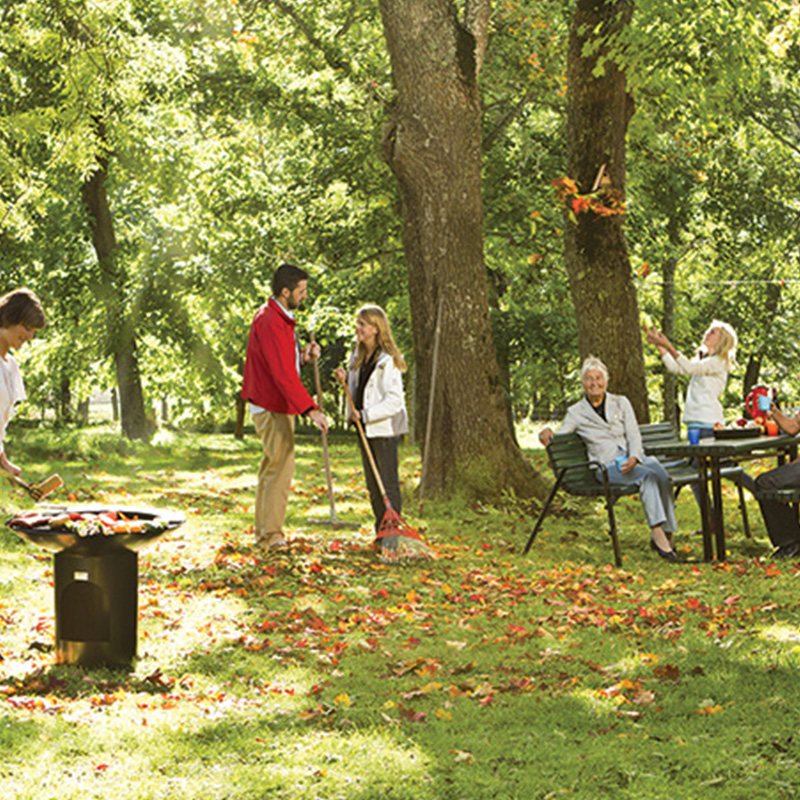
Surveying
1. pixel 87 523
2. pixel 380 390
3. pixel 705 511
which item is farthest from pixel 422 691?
pixel 705 511

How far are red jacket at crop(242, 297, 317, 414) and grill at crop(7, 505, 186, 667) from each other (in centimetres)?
299

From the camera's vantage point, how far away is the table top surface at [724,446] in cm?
968

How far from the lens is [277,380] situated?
30.1ft

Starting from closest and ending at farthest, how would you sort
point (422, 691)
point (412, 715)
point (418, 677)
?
point (412, 715), point (422, 691), point (418, 677)

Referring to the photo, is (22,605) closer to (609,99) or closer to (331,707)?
(331,707)

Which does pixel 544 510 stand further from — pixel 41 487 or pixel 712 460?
pixel 41 487

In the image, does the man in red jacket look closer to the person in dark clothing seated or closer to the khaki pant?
the khaki pant

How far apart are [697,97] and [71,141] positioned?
736 centimetres

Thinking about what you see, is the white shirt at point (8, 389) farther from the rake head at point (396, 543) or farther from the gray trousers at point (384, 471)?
the rake head at point (396, 543)

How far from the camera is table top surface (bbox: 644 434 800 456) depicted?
9.68 m

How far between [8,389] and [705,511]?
18.4 feet

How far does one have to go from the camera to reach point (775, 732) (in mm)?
5109

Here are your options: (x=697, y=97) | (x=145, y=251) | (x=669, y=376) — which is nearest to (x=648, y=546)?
(x=697, y=97)

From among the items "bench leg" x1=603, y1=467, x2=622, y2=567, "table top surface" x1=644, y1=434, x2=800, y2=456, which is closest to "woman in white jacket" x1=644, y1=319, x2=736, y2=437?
"table top surface" x1=644, y1=434, x2=800, y2=456
